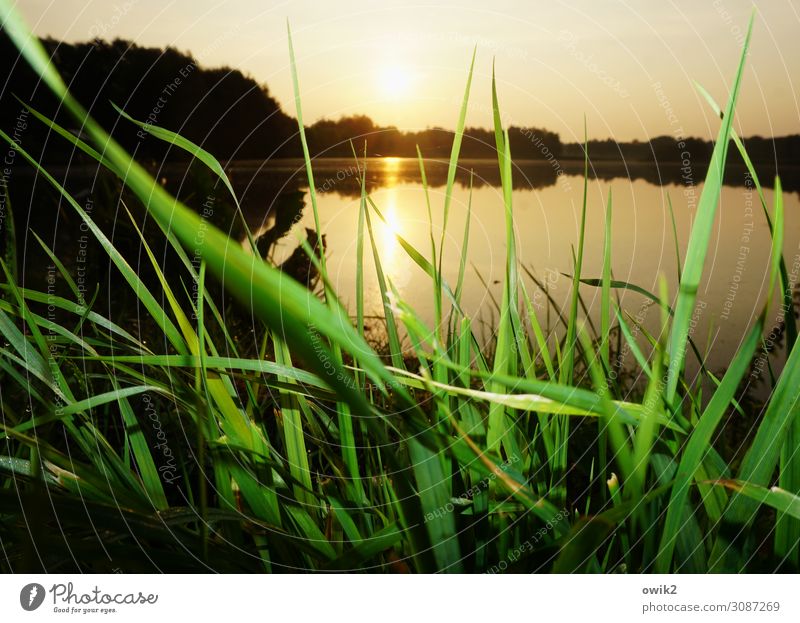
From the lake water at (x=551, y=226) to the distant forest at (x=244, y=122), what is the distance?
16 mm

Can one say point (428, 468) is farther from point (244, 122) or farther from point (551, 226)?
point (244, 122)

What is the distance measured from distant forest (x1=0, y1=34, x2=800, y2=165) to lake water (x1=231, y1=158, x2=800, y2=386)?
16 millimetres

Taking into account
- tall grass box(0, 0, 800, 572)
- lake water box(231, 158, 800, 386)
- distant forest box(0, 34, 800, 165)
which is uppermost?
distant forest box(0, 34, 800, 165)

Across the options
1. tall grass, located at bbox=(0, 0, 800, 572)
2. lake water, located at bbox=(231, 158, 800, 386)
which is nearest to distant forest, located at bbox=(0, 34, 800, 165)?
lake water, located at bbox=(231, 158, 800, 386)

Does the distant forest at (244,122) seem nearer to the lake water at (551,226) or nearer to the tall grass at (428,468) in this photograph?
the lake water at (551,226)

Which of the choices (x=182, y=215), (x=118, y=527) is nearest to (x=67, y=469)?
(x=118, y=527)

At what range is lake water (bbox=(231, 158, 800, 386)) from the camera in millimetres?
539

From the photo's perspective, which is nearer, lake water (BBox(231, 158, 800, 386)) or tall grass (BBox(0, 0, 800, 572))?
tall grass (BBox(0, 0, 800, 572))

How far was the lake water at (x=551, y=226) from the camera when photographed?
54 cm

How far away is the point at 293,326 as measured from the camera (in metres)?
0.19

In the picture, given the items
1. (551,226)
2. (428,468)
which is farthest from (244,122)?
(428,468)

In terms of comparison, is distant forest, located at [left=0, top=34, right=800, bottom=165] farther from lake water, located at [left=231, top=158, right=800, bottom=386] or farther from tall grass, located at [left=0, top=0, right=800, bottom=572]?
tall grass, located at [left=0, top=0, right=800, bottom=572]
